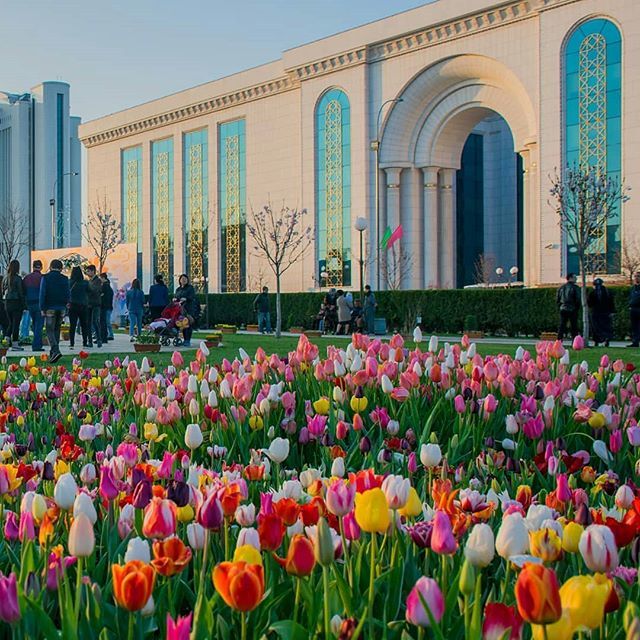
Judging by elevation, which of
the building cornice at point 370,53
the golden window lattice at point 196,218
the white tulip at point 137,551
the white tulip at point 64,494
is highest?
the building cornice at point 370,53

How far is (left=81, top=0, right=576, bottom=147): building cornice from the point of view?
1430 inches

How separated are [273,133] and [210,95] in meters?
6.10

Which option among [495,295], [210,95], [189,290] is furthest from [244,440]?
[210,95]

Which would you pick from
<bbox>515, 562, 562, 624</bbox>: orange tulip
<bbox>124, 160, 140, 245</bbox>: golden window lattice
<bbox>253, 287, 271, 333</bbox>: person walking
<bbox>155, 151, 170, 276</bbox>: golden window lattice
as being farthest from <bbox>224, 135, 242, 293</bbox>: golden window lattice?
<bbox>515, 562, 562, 624</bbox>: orange tulip

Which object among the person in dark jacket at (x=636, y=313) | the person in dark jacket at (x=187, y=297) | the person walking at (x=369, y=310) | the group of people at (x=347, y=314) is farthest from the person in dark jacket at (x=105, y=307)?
the person in dark jacket at (x=636, y=313)

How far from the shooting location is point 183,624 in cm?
131

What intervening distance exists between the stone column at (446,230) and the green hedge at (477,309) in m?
10.8

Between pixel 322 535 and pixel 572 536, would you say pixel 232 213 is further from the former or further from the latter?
pixel 322 535

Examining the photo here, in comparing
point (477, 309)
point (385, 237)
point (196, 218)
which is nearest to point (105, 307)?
point (477, 309)

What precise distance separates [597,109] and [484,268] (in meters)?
19.5

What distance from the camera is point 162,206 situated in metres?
56.8

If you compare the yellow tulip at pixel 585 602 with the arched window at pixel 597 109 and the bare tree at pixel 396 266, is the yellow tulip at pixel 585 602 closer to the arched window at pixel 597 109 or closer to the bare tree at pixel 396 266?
the arched window at pixel 597 109

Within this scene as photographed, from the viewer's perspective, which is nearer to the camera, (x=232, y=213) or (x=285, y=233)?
(x=285, y=233)

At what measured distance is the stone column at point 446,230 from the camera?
43375 millimetres
